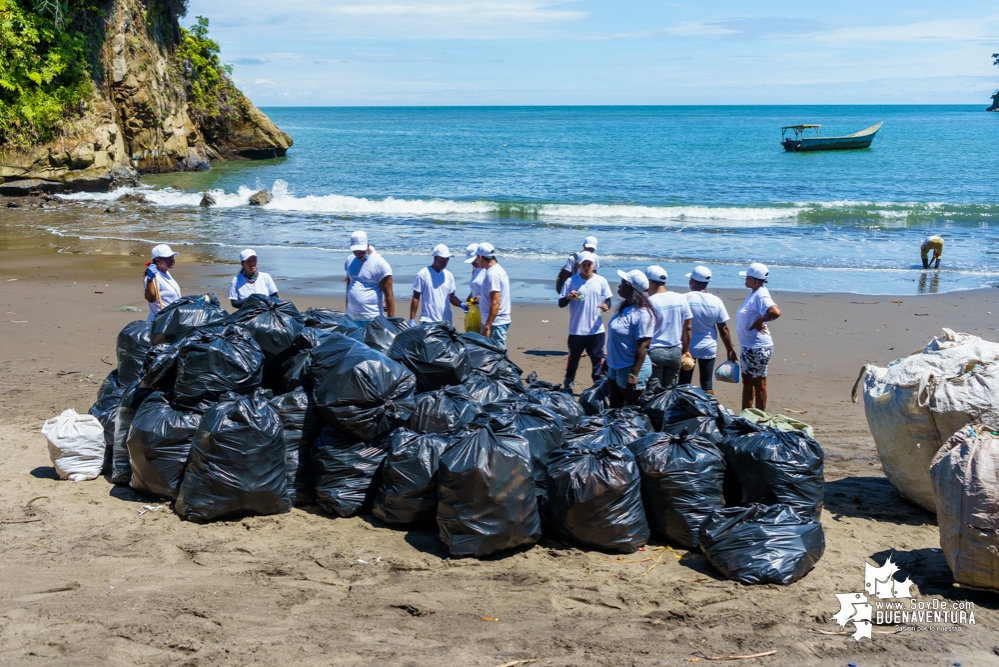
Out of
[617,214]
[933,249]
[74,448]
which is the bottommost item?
[74,448]

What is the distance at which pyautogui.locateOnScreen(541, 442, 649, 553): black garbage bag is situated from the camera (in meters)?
4.48

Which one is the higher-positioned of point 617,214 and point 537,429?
point 617,214

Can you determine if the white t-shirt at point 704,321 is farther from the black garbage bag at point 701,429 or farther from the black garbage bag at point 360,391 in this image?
the black garbage bag at point 360,391

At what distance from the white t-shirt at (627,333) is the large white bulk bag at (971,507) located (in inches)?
87.8

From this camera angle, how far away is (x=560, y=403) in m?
5.65

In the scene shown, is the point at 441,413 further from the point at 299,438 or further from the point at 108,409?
the point at 108,409

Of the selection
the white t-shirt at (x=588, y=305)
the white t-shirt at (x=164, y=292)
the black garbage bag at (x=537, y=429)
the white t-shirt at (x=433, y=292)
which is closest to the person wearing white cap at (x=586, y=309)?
the white t-shirt at (x=588, y=305)

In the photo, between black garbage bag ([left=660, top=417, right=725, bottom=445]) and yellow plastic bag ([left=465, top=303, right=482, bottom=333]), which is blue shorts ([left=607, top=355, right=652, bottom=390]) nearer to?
black garbage bag ([left=660, top=417, right=725, bottom=445])

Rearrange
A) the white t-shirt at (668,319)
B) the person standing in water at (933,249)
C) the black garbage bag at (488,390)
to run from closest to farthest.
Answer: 1. the black garbage bag at (488,390)
2. the white t-shirt at (668,319)
3. the person standing in water at (933,249)

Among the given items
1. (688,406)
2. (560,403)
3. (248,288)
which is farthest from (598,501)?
(248,288)

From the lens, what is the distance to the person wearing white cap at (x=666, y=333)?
6324mm

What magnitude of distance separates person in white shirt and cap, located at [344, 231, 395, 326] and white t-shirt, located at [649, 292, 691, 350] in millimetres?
2565

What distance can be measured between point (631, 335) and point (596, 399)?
1.93ft

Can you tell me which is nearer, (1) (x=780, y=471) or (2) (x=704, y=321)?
(1) (x=780, y=471)
